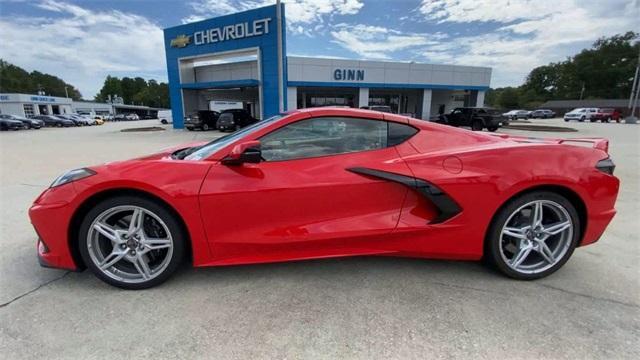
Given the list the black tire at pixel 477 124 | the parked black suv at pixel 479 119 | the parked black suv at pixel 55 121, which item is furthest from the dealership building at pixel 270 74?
the parked black suv at pixel 55 121

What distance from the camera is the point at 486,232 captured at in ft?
7.84

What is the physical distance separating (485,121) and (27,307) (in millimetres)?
18661

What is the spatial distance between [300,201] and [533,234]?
1.88 metres

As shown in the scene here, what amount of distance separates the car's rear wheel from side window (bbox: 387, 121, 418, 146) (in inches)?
36.3

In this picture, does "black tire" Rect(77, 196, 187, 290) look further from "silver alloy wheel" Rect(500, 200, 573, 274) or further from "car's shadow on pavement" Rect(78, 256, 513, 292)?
"silver alloy wheel" Rect(500, 200, 573, 274)

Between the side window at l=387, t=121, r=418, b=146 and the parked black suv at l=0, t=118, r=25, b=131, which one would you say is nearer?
the side window at l=387, t=121, r=418, b=146

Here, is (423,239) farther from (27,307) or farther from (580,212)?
(27,307)

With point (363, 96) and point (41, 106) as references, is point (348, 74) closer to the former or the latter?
point (363, 96)

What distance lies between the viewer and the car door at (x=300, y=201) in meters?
2.16

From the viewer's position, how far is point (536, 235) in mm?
2439

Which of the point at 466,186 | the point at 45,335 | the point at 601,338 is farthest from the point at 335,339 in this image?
the point at 45,335

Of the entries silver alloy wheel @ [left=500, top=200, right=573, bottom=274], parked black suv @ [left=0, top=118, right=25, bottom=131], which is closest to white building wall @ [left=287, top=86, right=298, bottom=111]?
silver alloy wheel @ [left=500, top=200, right=573, bottom=274]

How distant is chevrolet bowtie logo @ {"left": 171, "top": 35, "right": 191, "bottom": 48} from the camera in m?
22.4

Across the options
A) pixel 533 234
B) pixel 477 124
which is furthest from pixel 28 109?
pixel 533 234
